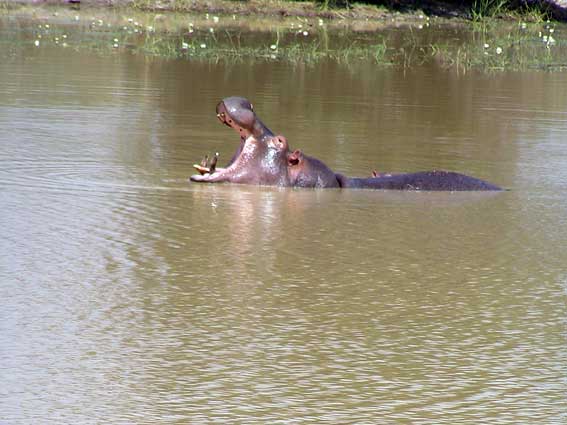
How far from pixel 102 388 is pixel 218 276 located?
1403mm

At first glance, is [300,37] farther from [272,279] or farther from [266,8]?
[272,279]

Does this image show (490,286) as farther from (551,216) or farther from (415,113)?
(415,113)

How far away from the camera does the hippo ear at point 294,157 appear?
703 centimetres

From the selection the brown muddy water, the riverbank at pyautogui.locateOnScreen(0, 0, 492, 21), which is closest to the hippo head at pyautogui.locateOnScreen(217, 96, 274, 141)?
the brown muddy water

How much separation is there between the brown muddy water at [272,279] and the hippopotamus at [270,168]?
0.38ft

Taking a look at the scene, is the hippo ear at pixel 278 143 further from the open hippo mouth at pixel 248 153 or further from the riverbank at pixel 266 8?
the riverbank at pixel 266 8

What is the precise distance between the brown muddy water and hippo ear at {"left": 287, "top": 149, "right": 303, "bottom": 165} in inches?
7.6

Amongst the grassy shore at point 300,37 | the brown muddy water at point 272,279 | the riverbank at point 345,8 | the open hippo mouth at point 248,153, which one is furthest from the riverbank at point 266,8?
the open hippo mouth at point 248,153

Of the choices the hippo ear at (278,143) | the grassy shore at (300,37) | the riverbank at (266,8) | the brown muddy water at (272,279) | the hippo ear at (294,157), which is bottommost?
the brown muddy water at (272,279)

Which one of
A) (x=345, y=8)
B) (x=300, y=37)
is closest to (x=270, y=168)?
(x=300, y=37)

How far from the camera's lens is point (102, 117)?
30.7 ft

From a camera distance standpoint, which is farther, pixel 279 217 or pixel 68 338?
pixel 279 217

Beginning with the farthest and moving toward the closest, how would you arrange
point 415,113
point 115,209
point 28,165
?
1. point 415,113
2. point 28,165
3. point 115,209

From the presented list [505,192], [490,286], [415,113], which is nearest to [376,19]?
[415,113]
